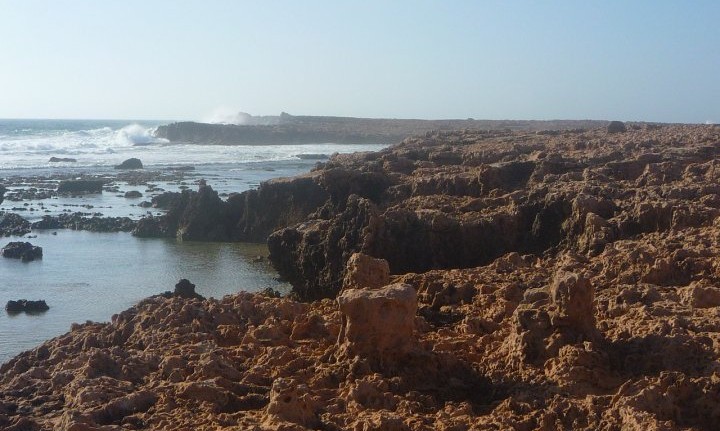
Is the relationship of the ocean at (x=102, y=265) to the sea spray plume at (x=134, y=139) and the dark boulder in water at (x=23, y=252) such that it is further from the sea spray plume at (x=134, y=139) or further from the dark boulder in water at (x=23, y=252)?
the sea spray plume at (x=134, y=139)

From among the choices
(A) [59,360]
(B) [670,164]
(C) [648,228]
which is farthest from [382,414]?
(B) [670,164]

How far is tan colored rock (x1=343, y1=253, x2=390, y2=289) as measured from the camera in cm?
894

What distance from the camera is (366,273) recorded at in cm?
897

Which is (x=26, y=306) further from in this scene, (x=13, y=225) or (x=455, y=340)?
(x=13, y=225)

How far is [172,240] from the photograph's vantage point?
917 inches

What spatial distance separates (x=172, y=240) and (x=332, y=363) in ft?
55.7

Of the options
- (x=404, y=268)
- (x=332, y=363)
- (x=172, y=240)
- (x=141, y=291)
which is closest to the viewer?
(x=332, y=363)

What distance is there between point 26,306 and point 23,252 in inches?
230

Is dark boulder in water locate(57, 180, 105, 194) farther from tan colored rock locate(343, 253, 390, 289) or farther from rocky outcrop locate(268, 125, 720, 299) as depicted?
tan colored rock locate(343, 253, 390, 289)

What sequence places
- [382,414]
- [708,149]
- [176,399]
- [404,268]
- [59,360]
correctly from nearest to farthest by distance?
[382,414] < [176,399] < [59,360] < [404,268] < [708,149]

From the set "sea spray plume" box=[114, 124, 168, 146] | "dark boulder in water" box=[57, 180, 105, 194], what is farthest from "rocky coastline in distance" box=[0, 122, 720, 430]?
"sea spray plume" box=[114, 124, 168, 146]

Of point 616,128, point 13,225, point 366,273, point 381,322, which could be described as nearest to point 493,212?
point 366,273

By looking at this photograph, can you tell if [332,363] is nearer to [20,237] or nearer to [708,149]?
[708,149]

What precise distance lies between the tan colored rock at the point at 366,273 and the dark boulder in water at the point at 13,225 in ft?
57.5
